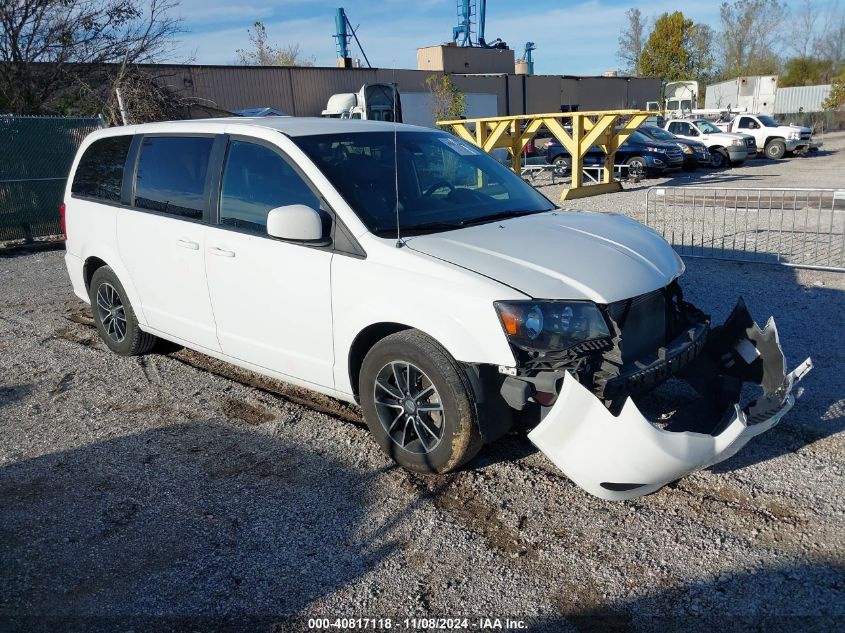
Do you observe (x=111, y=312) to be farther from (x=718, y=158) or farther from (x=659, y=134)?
(x=718, y=158)

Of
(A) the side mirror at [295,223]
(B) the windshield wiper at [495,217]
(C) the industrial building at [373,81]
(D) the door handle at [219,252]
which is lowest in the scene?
(D) the door handle at [219,252]

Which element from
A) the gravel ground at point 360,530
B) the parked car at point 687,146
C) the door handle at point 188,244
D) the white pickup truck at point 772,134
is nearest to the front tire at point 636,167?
the parked car at point 687,146

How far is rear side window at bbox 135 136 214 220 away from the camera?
4.80m

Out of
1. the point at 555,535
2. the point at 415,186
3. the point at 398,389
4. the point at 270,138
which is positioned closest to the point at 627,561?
the point at 555,535

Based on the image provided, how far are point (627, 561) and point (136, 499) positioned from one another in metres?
2.60

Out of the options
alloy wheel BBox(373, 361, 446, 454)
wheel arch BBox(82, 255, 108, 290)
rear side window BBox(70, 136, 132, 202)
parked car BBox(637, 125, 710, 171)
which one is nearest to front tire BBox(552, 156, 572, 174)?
parked car BBox(637, 125, 710, 171)

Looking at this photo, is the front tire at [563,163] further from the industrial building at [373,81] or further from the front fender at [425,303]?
the front fender at [425,303]

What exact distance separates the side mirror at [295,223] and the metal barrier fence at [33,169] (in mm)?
11336

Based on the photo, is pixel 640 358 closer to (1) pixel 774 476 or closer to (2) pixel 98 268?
(1) pixel 774 476

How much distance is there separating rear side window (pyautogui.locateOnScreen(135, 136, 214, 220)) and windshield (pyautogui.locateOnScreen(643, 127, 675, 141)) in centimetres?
2133

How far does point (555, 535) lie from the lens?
334 cm

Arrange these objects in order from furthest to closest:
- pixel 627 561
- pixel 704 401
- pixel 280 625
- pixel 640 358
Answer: pixel 704 401 < pixel 640 358 < pixel 627 561 < pixel 280 625

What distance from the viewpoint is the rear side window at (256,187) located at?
13.9ft

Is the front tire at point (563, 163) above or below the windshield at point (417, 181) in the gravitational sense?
below
